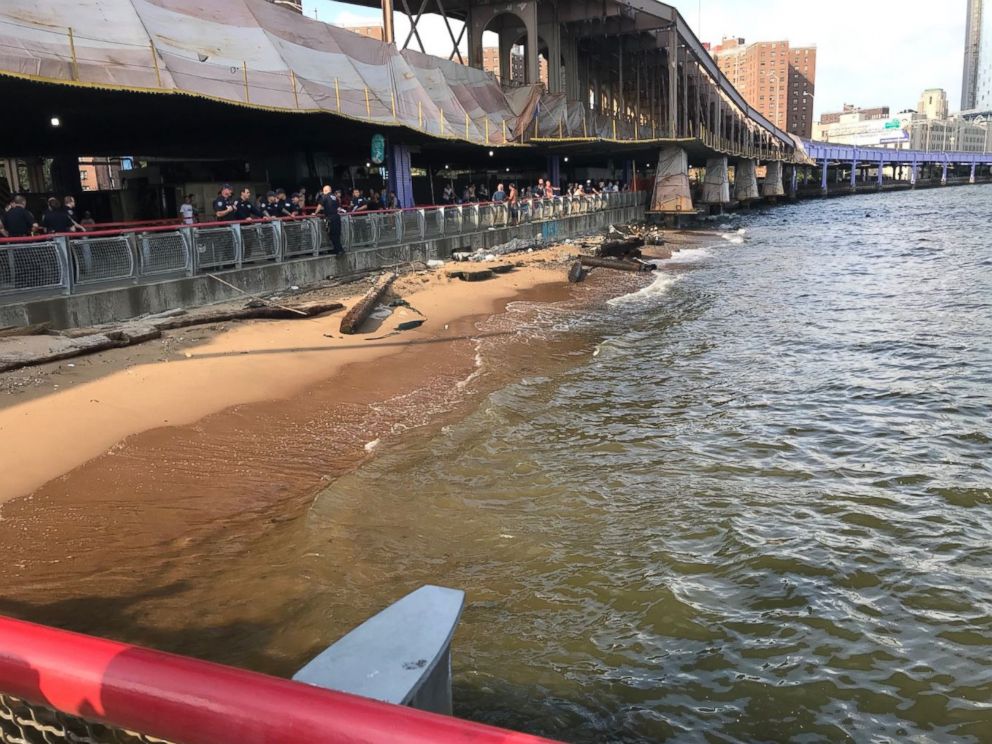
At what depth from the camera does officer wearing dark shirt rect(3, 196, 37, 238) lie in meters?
12.2

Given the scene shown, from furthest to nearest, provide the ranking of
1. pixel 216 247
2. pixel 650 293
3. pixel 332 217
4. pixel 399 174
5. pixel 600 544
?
pixel 399 174 → pixel 650 293 → pixel 332 217 → pixel 216 247 → pixel 600 544

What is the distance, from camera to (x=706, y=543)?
581cm

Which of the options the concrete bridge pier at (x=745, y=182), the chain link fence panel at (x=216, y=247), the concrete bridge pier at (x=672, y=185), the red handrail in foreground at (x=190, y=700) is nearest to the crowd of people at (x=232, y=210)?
the chain link fence panel at (x=216, y=247)

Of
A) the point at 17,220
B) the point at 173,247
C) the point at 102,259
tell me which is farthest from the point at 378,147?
the point at 102,259

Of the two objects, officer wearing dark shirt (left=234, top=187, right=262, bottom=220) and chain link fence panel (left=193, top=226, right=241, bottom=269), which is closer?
chain link fence panel (left=193, top=226, right=241, bottom=269)

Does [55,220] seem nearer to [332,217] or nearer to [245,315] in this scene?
[245,315]

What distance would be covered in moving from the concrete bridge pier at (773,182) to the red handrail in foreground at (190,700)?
10519 centimetres

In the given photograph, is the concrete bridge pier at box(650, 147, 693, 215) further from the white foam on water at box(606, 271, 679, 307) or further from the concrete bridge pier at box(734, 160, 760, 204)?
the concrete bridge pier at box(734, 160, 760, 204)

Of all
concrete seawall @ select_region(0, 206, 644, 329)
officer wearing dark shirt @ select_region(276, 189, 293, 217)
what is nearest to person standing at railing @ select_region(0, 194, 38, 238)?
concrete seawall @ select_region(0, 206, 644, 329)

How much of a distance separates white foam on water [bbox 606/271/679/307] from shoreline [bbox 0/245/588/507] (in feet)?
19.0

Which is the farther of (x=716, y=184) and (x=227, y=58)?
(x=716, y=184)

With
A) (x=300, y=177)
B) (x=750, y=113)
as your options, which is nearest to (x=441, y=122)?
(x=300, y=177)

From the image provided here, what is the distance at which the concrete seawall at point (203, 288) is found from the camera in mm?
10812

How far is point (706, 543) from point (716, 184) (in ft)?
225
